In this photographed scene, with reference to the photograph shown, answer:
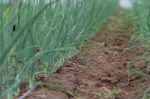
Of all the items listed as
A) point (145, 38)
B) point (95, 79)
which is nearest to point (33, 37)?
point (95, 79)

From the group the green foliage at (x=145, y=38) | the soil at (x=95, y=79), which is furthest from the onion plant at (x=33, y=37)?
the green foliage at (x=145, y=38)

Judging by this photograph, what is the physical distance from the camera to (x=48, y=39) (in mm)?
2361

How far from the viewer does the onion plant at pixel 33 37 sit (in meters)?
1.75

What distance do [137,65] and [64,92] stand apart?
1108 mm

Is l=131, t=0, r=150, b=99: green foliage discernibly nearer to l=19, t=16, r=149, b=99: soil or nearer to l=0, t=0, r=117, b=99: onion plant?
l=19, t=16, r=149, b=99: soil

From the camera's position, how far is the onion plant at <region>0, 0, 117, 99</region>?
1.75m

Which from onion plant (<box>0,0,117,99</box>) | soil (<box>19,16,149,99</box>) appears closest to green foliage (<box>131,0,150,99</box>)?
soil (<box>19,16,149,99</box>)

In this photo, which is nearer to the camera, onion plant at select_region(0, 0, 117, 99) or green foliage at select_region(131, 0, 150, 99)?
onion plant at select_region(0, 0, 117, 99)

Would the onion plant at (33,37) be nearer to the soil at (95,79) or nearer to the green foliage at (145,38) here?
the soil at (95,79)

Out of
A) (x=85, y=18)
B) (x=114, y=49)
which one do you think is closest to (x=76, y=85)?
(x=85, y=18)

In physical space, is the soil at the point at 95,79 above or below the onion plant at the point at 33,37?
below

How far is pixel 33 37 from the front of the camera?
221 cm

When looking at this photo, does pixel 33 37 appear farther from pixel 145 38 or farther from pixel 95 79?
pixel 145 38

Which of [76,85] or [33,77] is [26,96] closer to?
[33,77]
